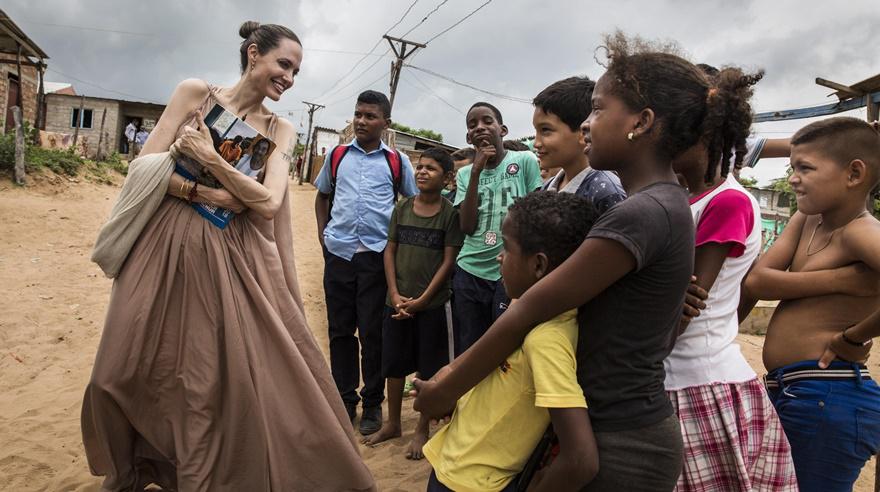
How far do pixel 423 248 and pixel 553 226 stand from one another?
7.13 ft

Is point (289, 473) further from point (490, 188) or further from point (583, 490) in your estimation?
point (490, 188)

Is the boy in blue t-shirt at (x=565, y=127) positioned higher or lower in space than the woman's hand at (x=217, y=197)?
higher

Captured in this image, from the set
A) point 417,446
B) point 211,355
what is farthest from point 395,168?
point 211,355

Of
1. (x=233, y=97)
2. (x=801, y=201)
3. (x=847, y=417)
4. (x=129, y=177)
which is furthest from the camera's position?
(x=233, y=97)

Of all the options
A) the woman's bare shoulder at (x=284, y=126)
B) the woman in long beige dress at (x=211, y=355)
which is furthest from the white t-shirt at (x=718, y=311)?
the woman's bare shoulder at (x=284, y=126)

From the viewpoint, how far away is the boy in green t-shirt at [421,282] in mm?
3543

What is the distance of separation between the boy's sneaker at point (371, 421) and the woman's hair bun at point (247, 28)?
94.9 inches

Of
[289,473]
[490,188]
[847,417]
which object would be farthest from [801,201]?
[289,473]

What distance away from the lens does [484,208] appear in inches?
134

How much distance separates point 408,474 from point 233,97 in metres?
2.19

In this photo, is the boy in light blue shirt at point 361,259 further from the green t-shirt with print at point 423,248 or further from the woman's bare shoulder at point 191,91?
the woman's bare shoulder at point 191,91

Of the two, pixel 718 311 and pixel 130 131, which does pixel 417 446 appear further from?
pixel 130 131

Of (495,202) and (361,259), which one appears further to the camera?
(361,259)

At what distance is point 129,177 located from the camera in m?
2.47
